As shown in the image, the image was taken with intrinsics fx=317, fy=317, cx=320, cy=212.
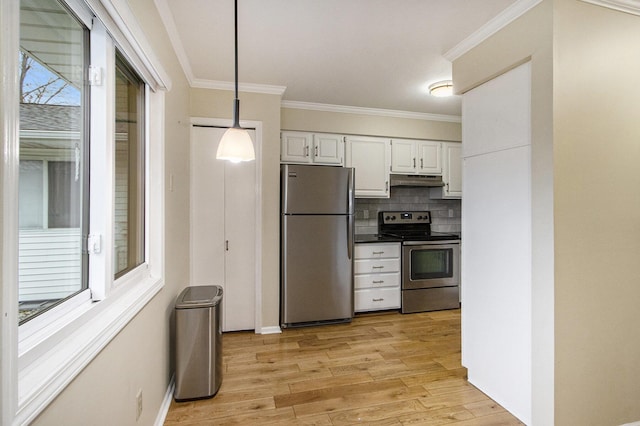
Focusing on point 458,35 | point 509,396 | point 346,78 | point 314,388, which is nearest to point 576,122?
point 458,35

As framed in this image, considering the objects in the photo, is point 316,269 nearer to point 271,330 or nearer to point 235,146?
point 271,330

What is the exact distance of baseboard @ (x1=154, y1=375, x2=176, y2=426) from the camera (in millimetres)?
1836

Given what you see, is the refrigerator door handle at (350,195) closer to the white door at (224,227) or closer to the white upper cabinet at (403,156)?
the white upper cabinet at (403,156)

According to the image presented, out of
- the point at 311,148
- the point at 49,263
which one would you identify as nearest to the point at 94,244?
the point at 49,263

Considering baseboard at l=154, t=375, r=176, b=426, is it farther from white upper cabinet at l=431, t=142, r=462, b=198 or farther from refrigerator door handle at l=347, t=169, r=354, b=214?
white upper cabinet at l=431, t=142, r=462, b=198

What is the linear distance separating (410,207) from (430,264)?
95 centimetres

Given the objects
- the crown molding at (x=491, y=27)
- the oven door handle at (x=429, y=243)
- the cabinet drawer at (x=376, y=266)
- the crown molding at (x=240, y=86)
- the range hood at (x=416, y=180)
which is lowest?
the cabinet drawer at (x=376, y=266)

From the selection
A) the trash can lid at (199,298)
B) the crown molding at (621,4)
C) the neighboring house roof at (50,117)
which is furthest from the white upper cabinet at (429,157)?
the neighboring house roof at (50,117)

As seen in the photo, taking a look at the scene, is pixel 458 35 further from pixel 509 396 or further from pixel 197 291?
pixel 197 291

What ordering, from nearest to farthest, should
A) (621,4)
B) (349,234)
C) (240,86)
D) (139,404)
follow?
(139,404), (621,4), (240,86), (349,234)

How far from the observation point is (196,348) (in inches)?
80.8

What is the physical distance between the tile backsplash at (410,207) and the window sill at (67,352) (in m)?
3.25

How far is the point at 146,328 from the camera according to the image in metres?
1.63

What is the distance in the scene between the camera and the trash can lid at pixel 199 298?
6.72ft
